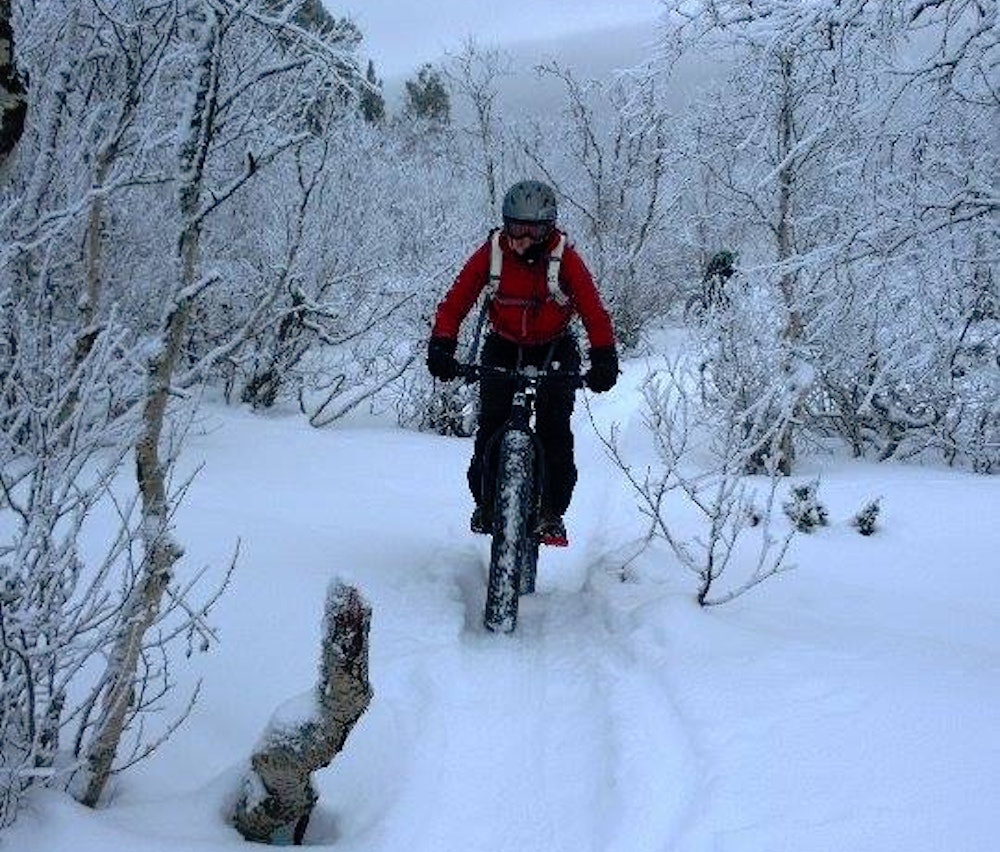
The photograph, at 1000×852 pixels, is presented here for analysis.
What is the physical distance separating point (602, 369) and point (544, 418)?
0.43m

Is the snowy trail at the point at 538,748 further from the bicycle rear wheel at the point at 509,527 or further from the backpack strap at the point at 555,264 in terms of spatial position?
the backpack strap at the point at 555,264

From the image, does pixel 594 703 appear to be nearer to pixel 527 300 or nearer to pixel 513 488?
pixel 513 488

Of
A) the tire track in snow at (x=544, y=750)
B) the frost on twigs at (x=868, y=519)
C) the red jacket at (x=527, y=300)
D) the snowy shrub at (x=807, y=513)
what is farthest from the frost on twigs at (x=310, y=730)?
the frost on twigs at (x=868, y=519)

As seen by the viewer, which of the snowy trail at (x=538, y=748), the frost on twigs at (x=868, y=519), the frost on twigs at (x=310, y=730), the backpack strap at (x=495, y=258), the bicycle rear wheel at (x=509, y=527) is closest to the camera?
the frost on twigs at (x=310, y=730)

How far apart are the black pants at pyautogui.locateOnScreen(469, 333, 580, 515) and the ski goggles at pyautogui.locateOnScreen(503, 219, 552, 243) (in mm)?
539

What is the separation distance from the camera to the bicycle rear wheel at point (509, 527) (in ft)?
13.8

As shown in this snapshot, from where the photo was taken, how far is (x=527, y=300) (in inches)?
179

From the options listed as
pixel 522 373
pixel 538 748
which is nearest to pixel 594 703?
pixel 538 748

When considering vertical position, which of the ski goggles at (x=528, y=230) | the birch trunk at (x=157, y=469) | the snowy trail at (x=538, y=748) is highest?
the ski goggles at (x=528, y=230)

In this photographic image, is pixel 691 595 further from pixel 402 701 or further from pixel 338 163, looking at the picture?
pixel 338 163

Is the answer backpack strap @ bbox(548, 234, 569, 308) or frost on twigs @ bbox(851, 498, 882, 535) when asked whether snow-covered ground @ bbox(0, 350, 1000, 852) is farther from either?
backpack strap @ bbox(548, 234, 569, 308)

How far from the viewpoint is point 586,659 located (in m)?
3.91

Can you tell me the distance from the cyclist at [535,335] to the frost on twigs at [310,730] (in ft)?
6.98

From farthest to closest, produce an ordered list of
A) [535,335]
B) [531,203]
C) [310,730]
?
1. [535,335]
2. [531,203]
3. [310,730]
